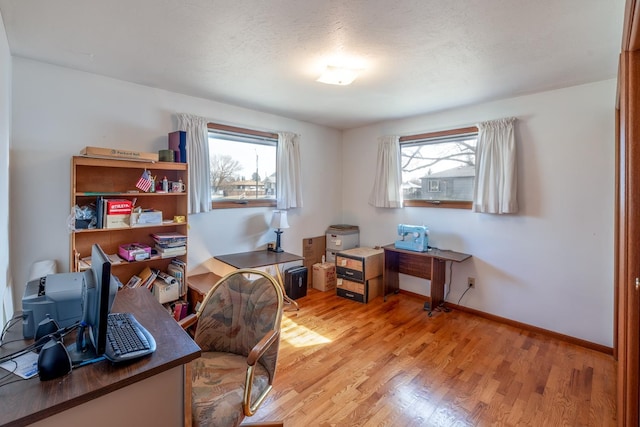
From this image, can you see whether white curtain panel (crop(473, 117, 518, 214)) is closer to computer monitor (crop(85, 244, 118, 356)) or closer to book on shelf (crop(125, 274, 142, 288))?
computer monitor (crop(85, 244, 118, 356))

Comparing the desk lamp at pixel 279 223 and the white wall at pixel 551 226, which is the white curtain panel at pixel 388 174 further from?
the desk lamp at pixel 279 223

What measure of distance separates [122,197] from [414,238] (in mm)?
3136

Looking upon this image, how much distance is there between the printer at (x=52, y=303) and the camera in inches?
49.4

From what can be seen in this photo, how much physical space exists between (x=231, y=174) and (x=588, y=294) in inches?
152

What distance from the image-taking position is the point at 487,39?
1.96 metres

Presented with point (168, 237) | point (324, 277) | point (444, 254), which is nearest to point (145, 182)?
point (168, 237)

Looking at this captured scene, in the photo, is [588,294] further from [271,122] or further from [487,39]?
[271,122]

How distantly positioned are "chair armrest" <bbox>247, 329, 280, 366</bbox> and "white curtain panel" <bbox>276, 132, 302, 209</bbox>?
2.49m

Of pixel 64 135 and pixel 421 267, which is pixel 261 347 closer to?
pixel 64 135

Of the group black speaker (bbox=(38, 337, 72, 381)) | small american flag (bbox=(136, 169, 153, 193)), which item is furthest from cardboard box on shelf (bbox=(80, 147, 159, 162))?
black speaker (bbox=(38, 337, 72, 381))

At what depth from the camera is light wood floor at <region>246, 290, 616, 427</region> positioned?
6.24ft

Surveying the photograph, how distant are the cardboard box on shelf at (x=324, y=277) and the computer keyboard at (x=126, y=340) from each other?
3.01 meters

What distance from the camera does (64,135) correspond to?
2471mm

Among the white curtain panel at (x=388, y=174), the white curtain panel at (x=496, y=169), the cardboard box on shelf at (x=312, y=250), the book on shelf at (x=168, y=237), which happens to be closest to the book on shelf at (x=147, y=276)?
the book on shelf at (x=168, y=237)
